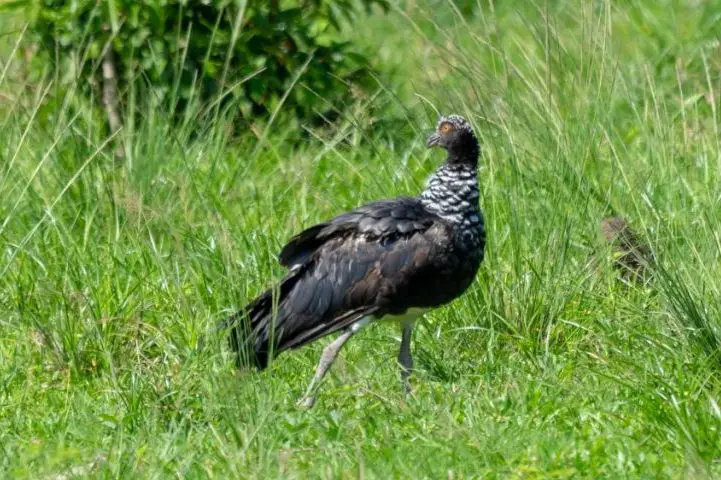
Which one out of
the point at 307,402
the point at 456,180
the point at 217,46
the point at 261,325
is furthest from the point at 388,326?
the point at 217,46

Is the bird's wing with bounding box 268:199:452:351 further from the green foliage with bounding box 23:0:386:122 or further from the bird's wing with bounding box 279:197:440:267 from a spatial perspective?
the green foliage with bounding box 23:0:386:122

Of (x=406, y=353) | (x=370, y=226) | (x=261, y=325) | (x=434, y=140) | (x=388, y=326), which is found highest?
(x=434, y=140)

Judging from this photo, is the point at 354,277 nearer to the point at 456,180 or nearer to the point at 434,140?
the point at 456,180

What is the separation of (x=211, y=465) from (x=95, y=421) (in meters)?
0.65

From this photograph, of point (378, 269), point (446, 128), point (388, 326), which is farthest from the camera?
point (388, 326)

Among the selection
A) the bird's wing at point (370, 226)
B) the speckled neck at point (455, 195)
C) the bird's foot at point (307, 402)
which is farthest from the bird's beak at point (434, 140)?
the bird's foot at point (307, 402)

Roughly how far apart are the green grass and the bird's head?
19 cm

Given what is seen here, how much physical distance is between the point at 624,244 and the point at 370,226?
3.67ft

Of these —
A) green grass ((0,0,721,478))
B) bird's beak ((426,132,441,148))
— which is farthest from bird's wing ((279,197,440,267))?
green grass ((0,0,721,478))

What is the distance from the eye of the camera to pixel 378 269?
5809 mm

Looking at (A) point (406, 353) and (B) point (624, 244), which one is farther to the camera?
(B) point (624, 244)

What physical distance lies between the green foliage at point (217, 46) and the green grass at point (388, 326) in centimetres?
30

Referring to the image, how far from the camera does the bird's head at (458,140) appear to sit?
602 centimetres

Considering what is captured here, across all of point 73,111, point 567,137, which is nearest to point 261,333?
point 567,137
